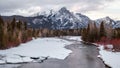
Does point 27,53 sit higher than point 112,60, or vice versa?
point 112,60

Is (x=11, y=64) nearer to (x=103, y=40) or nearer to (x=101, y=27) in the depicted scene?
(x=103, y=40)

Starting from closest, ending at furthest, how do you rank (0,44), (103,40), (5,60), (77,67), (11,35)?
(77,67), (5,60), (0,44), (11,35), (103,40)

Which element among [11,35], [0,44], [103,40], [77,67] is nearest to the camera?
[77,67]

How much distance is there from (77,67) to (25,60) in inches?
488

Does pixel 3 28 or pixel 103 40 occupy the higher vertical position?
pixel 3 28

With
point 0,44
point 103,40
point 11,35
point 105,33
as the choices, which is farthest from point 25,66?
point 105,33

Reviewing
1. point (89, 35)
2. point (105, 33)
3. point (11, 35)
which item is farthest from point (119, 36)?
point (11, 35)

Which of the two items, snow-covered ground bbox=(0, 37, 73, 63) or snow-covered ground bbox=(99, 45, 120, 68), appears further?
snow-covered ground bbox=(0, 37, 73, 63)

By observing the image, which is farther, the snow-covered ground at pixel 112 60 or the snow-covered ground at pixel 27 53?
the snow-covered ground at pixel 27 53

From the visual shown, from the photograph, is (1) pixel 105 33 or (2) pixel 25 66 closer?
(2) pixel 25 66

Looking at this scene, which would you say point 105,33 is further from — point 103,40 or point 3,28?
point 3,28

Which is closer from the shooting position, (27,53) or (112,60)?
(112,60)

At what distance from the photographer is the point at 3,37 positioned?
80.1 metres

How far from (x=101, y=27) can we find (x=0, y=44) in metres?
63.0
